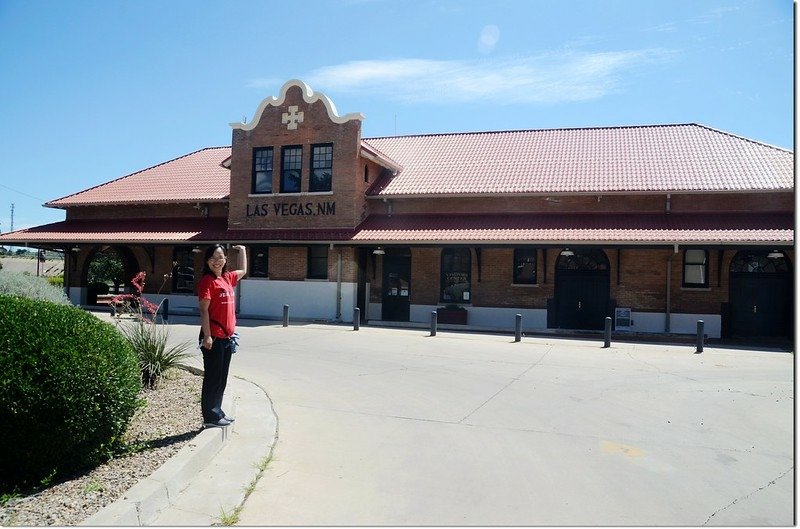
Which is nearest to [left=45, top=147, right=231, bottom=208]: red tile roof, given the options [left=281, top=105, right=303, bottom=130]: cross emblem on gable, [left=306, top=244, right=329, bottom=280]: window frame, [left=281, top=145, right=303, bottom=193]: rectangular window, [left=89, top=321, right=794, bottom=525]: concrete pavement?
[left=281, top=145, right=303, bottom=193]: rectangular window

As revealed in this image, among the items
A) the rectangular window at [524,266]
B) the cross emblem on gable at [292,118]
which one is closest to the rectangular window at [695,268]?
the rectangular window at [524,266]

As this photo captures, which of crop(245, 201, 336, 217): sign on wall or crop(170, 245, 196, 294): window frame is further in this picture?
crop(170, 245, 196, 294): window frame

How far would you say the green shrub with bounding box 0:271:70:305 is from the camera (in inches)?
379

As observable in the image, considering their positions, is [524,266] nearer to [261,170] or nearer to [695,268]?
[695,268]

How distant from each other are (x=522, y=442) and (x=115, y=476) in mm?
4103

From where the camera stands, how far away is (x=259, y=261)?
79.7 ft

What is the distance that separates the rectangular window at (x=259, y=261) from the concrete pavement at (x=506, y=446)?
11.9 metres

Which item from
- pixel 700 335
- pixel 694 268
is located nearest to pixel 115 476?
pixel 700 335

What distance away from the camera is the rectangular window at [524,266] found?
21656mm

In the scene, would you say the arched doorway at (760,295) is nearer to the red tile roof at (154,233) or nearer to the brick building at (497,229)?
the brick building at (497,229)

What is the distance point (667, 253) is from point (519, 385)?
41.3 feet

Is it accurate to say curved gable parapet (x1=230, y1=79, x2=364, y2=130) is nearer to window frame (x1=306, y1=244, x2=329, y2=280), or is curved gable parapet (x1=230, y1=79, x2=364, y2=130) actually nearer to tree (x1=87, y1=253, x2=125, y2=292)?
window frame (x1=306, y1=244, x2=329, y2=280)

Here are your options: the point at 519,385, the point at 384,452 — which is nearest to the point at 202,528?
the point at 384,452

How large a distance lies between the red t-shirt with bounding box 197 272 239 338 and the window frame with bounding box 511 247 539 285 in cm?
1654
